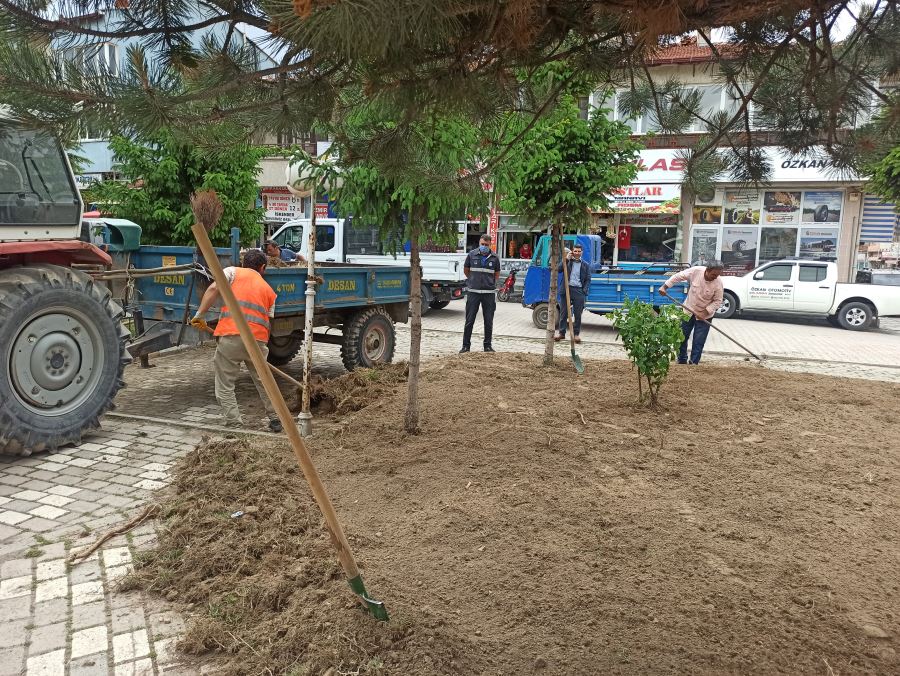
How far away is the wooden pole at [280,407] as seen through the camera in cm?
203

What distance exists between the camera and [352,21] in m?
1.62

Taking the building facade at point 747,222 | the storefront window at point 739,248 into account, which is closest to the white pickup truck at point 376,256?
the building facade at point 747,222

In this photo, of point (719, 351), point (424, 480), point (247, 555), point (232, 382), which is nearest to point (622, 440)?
point (424, 480)

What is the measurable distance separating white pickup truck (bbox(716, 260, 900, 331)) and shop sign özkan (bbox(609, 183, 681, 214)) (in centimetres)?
593

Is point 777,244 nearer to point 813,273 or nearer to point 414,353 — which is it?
point 813,273

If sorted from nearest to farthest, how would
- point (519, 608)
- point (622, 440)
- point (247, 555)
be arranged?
1. point (519, 608)
2. point (247, 555)
3. point (622, 440)

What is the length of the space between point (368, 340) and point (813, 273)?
12.0m

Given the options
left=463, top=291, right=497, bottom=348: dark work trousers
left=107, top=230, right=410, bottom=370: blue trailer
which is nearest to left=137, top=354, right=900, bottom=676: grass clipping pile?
left=107, top=230, right=410, bottom=370: blue trailer

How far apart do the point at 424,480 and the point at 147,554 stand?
66.7 inches

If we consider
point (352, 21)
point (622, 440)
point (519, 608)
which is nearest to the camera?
point (352, 21)

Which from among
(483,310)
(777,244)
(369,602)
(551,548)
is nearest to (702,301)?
(483,310)

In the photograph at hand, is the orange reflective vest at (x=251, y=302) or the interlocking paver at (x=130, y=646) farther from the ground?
the orange reflective vest at (x=251, y=302)

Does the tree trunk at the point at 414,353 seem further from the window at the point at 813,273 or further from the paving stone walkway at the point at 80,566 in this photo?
the window at the point at 813,273

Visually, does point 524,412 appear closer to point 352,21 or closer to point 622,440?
point 622,440
